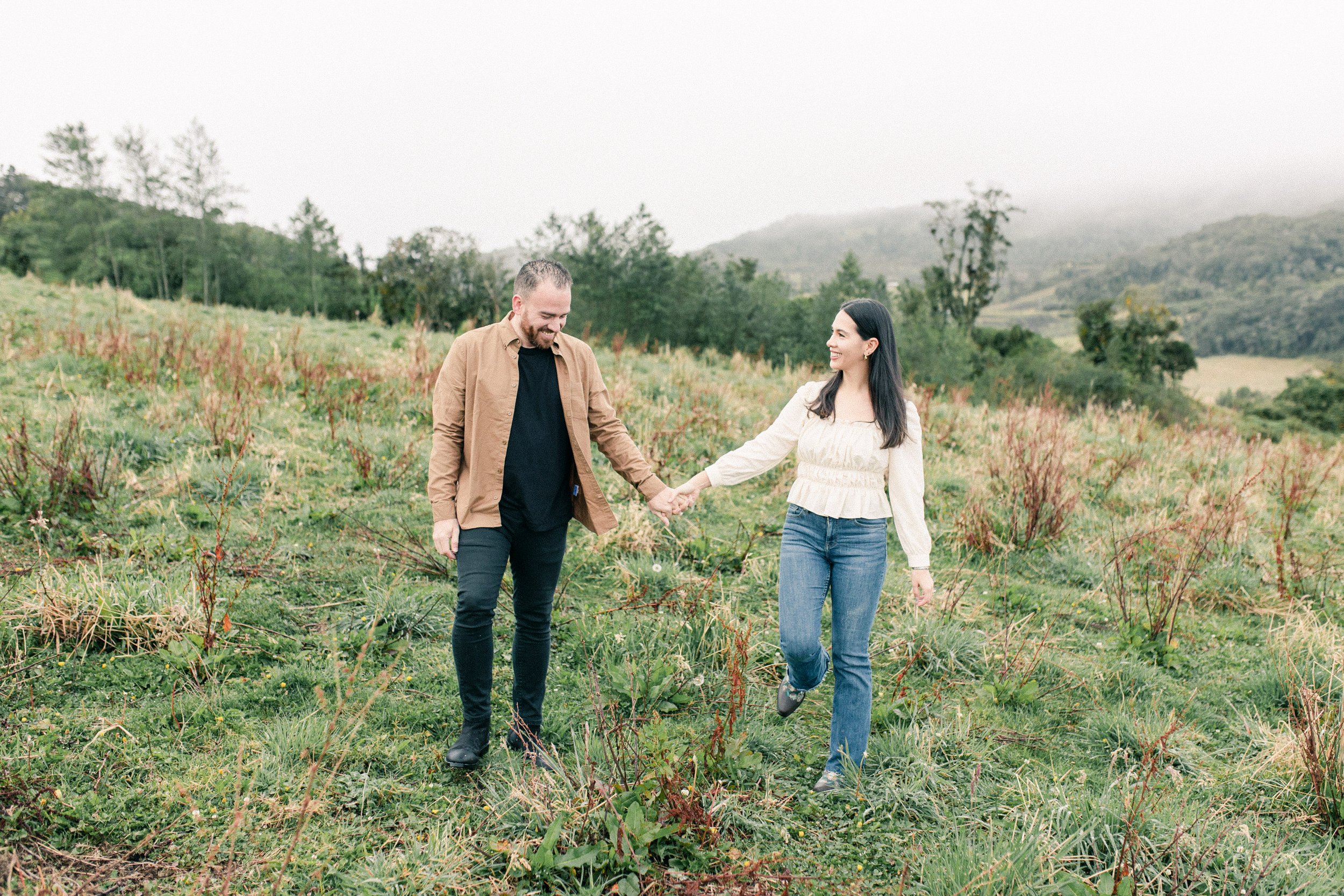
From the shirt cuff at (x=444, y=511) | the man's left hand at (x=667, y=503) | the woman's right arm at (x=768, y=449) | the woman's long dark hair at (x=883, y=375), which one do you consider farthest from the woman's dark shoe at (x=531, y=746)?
the woman's long dark hair at (x=883, y=375)

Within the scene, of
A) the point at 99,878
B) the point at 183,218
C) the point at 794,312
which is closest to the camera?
the point at 99,878

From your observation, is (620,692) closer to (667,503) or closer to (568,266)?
(667,503)

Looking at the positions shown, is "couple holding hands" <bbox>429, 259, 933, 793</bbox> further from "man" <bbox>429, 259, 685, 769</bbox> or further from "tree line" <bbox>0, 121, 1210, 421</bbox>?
"tree line" <bbox>0, 121, 1210, 421</bbox>

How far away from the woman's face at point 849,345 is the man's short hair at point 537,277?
1134 millimetres

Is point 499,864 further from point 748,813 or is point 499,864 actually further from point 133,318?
point 133,318

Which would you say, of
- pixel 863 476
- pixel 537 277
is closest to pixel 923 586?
pixel 863 476

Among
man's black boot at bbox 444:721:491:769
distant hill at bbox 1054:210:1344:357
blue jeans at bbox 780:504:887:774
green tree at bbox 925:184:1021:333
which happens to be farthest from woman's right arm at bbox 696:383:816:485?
distant hill at bbox 1054:210:1344:357

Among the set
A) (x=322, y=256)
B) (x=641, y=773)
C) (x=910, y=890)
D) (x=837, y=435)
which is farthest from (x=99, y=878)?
(x=322, y=256)

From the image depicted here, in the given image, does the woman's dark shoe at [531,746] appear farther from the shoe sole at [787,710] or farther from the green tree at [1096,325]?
the green tree at [1096,325]

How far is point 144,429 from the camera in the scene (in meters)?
6.14

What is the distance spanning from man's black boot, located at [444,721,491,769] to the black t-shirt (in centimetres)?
86

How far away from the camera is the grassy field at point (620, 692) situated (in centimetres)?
246

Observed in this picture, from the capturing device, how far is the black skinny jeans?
2744 millimetres

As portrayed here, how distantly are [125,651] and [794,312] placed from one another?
34.2 m
